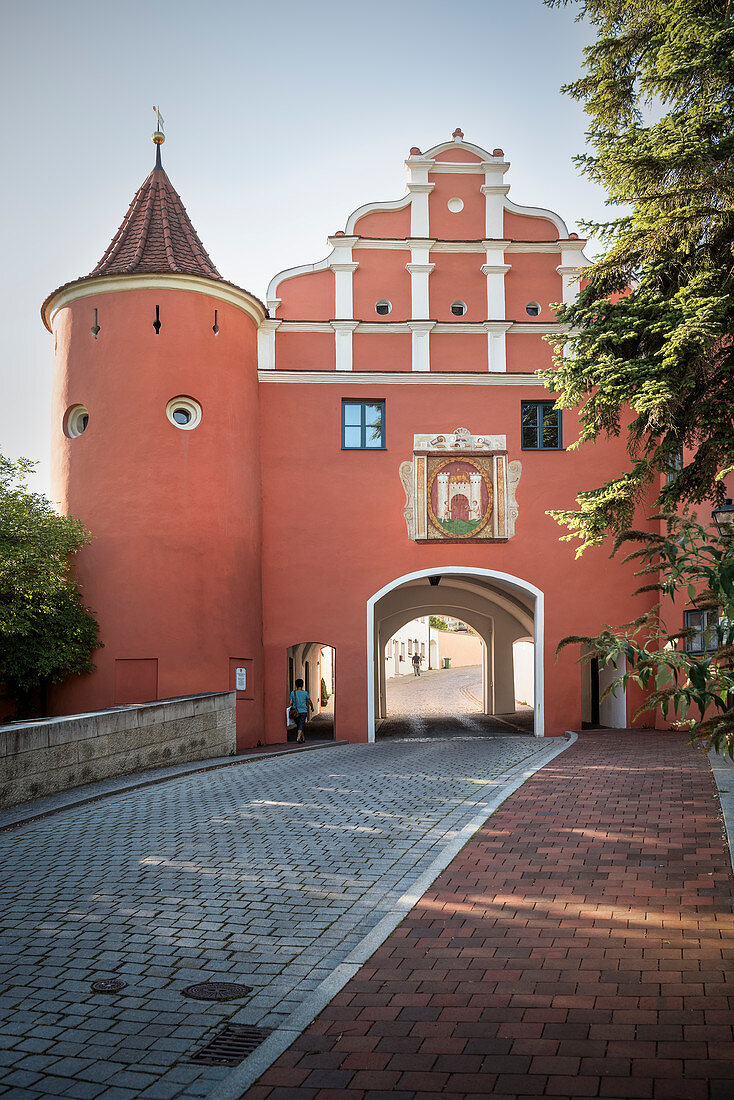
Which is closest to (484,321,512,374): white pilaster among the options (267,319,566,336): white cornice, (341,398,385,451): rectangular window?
(267,319,566,336): white cornice

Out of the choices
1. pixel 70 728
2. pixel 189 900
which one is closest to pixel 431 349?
pixel 70 728

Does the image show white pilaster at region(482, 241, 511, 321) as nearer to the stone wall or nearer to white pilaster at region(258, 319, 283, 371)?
white pilaster at region(258, 319, 283, 371)

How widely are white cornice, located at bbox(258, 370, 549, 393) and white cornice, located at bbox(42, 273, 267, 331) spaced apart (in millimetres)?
1751

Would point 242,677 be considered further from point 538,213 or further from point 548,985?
point 548,985

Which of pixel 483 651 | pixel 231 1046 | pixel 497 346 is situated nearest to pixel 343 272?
pixel 497 346

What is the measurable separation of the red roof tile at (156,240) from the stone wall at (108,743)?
9121 mm

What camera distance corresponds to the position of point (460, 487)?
2122cm

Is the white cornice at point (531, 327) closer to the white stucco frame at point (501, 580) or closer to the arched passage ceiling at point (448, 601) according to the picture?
Result: the white stucco frame at point (501, 580)

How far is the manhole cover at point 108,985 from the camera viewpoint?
5023 mm

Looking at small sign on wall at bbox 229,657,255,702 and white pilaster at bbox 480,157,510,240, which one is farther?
white pilaster at bbox 480,157,510,240

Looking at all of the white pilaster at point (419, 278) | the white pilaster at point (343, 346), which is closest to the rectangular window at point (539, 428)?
the white pilaster at point (419, 278)

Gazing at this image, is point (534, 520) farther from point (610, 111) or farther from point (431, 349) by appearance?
point (610, 111)

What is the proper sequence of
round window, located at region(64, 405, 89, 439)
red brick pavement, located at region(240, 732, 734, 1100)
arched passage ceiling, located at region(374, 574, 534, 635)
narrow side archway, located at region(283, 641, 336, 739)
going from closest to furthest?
red brick pavement, located at region(240, 732, 734, 1100)
round window, located at region(64, 405, 89, 439)
narrow side archway, located at region(283, 641, 336, 739)
arched passage ceiling, located at region(374, 574, 534, 635)

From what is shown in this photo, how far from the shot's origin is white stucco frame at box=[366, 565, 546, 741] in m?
20.9
